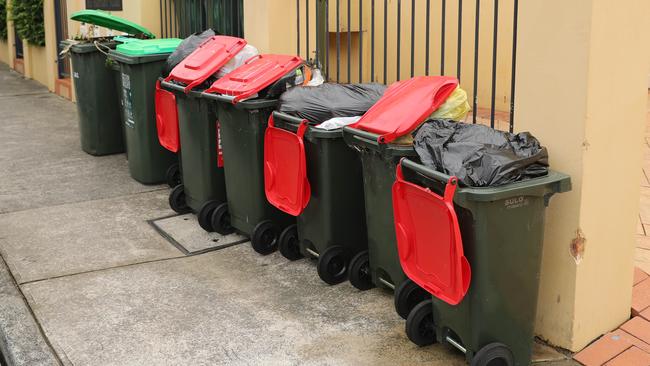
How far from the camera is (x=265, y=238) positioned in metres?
5.57

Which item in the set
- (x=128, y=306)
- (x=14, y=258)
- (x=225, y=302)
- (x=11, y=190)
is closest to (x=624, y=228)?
(x=225, y=302)

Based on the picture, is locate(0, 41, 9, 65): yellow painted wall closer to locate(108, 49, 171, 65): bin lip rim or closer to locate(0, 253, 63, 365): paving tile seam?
locate(108, 49, 171, 65): bin lip rim

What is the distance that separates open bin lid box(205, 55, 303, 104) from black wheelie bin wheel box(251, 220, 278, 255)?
2.78 feet

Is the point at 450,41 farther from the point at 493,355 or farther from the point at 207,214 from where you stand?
the point at 493,355

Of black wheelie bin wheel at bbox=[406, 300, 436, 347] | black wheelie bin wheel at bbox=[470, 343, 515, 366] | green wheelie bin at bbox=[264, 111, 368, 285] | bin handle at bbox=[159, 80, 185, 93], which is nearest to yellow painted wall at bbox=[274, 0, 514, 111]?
bin handle at bbox=[159, 80, 185, 93]

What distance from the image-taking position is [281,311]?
468 cm

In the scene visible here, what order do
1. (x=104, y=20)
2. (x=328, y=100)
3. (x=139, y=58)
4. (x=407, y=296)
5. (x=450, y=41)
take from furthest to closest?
(x=450, y=41), (x=104, y=20), (x=139, y=58), (x=328, y=100), (x=407, y=296)

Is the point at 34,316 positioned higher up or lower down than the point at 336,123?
lower down

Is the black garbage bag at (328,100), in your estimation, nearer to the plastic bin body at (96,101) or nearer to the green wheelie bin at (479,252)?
the green wheelie bin at (479,252)

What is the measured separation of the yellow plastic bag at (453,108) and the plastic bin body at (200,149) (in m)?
1.99

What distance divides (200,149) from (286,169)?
A: 1.23 m

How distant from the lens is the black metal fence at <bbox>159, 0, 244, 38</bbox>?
7.80 meters

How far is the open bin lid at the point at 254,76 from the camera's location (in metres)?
5.38

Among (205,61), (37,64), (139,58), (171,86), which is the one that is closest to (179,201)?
(171,86)
